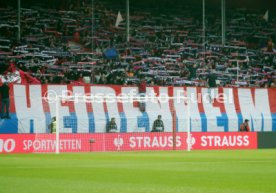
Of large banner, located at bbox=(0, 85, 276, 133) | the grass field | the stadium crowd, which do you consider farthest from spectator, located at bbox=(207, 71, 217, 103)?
the grass field

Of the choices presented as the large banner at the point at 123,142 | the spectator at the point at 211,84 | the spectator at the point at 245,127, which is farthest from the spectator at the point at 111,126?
the spectator at the point at 245,127

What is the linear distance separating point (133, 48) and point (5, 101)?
1221 cm

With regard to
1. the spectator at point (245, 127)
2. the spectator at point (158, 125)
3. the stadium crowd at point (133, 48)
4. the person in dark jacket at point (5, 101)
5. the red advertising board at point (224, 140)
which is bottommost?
the red advertising board at point (224, 140)

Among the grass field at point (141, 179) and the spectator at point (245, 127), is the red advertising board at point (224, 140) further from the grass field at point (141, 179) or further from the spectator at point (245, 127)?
the grass field at point (141, 179)

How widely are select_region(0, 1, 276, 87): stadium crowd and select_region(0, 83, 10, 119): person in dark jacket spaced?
1.22 meters

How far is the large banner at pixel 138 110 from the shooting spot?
33.6 metres

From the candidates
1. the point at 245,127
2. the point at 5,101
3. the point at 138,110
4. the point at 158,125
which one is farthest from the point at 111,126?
the point at 245,127

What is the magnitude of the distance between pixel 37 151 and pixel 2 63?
6.85 meters

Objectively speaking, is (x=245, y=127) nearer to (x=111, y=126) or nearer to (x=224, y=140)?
(x=224, y=140)

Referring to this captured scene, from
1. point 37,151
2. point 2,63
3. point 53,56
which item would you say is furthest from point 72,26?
point 37,151

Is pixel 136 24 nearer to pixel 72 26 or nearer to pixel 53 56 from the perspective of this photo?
pixel 72 26

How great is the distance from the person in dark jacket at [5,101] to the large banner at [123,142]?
6.75ft

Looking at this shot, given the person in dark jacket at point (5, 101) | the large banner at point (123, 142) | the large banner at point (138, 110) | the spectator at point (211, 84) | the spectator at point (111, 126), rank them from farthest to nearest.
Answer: the spectator at point (211, 84)
the spectator at point (111, 126)
the large banner at point (138, 110)
the person in dark jacket at point (5, 101)
the large banner at point (123, 142)

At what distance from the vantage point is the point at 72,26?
143 ft
